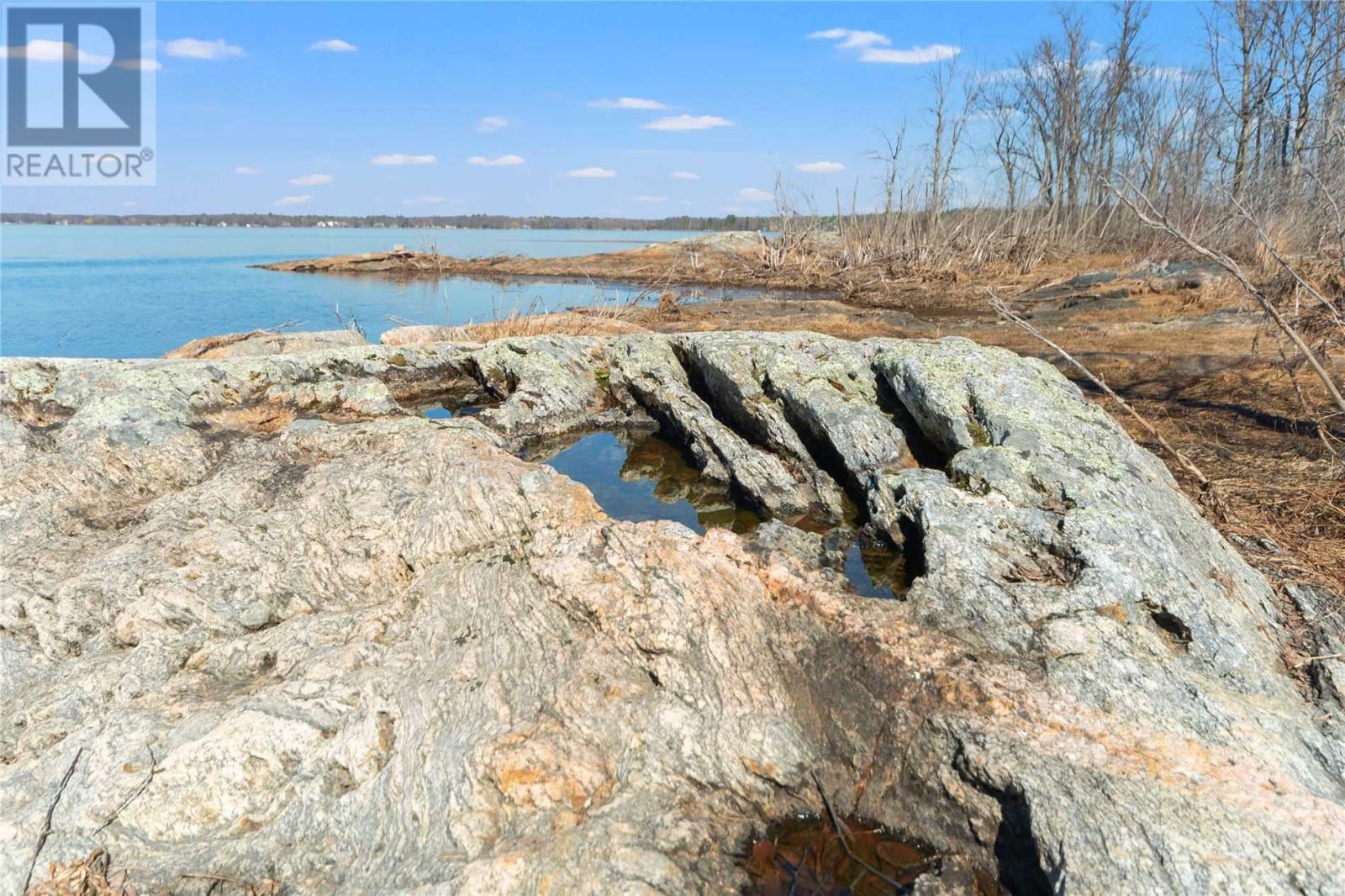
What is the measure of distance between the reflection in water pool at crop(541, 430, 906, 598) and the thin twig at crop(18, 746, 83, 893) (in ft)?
15.0

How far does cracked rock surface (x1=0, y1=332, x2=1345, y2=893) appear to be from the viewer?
11.5 feet

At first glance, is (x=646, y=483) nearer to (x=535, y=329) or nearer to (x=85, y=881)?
(x=85, y=881)

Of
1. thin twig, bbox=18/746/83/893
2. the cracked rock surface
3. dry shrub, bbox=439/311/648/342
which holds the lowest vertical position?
thin twig, bbox=18/746/83/893

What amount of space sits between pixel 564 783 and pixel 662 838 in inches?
21.9

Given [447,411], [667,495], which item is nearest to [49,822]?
[667,495]

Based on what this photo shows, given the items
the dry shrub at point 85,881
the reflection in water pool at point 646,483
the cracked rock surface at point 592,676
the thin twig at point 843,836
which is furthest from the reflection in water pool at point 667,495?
the dry shrub at point 85,881

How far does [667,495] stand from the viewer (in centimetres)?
834

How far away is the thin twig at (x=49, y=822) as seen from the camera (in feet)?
11.6

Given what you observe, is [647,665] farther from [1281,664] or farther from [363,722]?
Answer: [1281,664]

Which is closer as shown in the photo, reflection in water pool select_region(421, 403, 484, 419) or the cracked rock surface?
the cracked rock surface

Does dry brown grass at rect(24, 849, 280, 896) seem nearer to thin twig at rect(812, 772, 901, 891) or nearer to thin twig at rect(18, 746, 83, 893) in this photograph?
thin twig at rect(18, 746, 83, 893)

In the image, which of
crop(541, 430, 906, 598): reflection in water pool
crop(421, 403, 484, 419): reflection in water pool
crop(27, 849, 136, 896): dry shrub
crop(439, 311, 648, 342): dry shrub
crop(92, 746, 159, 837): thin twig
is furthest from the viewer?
crop(439, 311, 648, 342): dry shrub

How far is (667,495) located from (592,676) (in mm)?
4113

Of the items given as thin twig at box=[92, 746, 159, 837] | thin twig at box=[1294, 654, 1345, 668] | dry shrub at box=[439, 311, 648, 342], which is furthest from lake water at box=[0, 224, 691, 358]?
thin twig at box=[1294, 654, 1345, 668]
